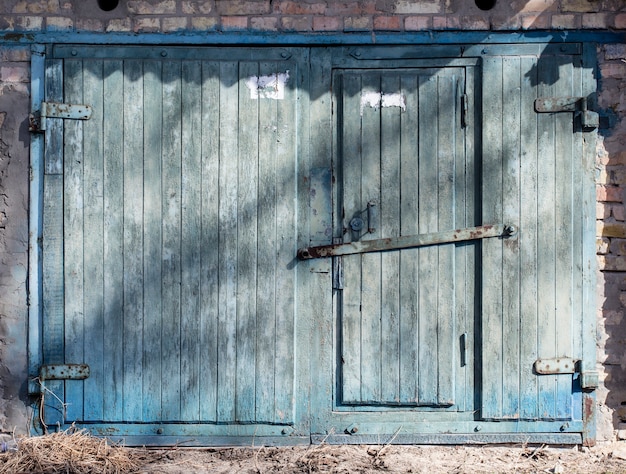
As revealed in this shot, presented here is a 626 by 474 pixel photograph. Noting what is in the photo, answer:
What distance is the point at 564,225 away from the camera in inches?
142

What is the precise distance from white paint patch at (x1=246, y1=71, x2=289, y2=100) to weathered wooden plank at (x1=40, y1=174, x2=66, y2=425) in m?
1.19

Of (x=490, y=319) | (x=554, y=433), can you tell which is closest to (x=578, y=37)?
(x=490, y=319)

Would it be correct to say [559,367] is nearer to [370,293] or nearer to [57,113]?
[370,293]

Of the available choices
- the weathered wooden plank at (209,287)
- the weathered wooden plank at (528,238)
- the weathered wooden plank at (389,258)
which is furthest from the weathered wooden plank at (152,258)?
the weathered wooden plank at (528,238)

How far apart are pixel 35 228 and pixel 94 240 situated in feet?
1.12

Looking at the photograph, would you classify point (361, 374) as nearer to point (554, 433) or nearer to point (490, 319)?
point (490, 319)

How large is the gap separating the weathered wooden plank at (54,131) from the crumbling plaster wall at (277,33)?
0.13 meters

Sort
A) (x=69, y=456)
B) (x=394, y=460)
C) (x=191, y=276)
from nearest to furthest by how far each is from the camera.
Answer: (x=69, y=456) < (x=394, y=460) < (x=191, y=276)

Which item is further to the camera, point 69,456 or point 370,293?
point 370,293

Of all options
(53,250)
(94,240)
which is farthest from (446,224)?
(53,250)

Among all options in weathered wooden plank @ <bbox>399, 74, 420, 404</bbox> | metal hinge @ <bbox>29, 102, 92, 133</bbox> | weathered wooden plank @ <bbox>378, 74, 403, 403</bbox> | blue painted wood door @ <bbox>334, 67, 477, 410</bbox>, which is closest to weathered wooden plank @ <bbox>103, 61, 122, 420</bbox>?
metal hinge @ <bbox>29, 102, 92, 133</bbox>

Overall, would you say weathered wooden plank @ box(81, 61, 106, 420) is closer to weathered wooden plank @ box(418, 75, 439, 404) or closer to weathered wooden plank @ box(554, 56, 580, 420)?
weathered wooden plank @ box(418, 75, 439, 404)

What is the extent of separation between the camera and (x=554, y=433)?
362cm

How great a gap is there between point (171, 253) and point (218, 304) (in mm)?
393
